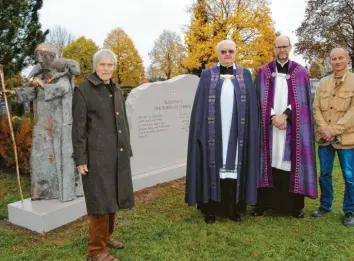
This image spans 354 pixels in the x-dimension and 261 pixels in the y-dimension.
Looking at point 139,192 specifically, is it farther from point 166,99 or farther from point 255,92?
point 255,92

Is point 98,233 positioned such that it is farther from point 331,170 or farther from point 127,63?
point 127,63

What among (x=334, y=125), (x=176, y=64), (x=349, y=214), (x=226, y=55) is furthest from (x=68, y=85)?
(x=176, y=64)

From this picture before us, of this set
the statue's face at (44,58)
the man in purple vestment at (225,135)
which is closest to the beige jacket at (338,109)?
the man in purple vestment at (225,135)

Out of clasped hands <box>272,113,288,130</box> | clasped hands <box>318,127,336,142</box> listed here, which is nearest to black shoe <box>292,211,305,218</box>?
clasped hands <box>318,127,336,142</box>

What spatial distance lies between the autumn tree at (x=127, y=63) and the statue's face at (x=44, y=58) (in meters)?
31.1

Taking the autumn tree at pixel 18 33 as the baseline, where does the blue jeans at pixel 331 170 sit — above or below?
below

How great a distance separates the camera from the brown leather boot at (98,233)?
3172 millimetres

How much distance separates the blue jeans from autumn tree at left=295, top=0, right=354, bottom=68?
2467 centimetres

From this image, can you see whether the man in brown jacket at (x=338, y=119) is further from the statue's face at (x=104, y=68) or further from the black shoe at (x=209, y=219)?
the statue's face at (x=104, y=68)

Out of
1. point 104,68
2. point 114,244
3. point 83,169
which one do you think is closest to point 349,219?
point 114,244

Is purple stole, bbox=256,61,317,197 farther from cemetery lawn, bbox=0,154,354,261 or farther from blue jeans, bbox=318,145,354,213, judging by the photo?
cemetery lawn, bbox=0,154,354,261

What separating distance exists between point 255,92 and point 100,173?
2.13 meters

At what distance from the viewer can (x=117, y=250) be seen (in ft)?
11.7

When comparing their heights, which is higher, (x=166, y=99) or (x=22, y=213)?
(x=166, y=99)
